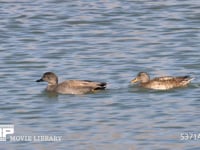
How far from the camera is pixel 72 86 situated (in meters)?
22.0

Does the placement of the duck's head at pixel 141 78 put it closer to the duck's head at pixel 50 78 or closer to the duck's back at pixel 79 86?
the duck's back at pixel 79 86

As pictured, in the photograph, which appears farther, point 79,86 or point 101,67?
point 101,67

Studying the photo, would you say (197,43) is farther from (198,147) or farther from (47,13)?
(198,147)

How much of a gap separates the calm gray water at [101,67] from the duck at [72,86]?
14cm

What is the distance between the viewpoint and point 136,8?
32.1 m

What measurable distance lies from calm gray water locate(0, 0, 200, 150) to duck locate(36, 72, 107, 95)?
0.14 meters

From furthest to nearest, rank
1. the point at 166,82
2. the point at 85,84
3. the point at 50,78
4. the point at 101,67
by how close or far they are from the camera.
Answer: the point at 101,67 → the point at 50,78 → the point at 166,82 → the point at 85,84

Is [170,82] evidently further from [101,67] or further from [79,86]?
[101,67]

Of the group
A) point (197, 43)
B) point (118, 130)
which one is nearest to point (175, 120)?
point (118, 130)

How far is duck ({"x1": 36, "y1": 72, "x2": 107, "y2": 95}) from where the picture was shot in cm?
2188

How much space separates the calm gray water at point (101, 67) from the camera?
18875 millimetres

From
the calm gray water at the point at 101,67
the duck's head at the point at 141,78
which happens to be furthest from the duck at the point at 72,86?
the duck's head at the point at 141,78

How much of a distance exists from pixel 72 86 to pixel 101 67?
7.97ft

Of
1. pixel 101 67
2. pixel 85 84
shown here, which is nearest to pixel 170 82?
pixel 85 84
